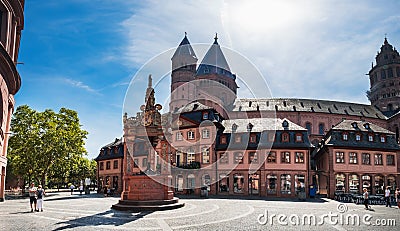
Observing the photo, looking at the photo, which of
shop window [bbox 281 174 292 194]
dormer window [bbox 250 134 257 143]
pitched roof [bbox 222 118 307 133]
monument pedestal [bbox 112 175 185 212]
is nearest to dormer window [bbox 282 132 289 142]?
pitched roof [bbox 222 118 307 133]

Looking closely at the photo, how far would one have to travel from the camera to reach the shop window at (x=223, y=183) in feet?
151

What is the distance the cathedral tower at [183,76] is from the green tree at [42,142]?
1232 inches

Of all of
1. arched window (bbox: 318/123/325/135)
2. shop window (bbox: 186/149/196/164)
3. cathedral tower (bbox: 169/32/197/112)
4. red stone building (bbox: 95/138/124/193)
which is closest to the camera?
shop window (bbox: 186/149/196/164)

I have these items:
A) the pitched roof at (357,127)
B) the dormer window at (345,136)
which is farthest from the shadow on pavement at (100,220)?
the pitched roof at (357,127)

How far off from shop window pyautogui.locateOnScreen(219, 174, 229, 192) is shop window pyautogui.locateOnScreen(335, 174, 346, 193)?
542 inches

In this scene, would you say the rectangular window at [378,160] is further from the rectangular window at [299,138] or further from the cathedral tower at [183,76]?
the cathedral tower at [183,76]

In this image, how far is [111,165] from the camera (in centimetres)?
5997

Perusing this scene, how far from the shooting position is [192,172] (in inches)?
1919

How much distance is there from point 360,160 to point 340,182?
12.5 feet

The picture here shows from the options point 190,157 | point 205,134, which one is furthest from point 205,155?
point 205,134

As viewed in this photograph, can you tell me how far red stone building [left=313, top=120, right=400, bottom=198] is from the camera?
44.3 metres

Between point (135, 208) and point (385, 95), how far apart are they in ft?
283

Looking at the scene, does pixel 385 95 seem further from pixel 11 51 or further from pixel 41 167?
pixel 11 51

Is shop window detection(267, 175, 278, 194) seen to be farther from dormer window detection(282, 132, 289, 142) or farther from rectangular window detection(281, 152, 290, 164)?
dormer window detection(282, 132, 289, 142)
